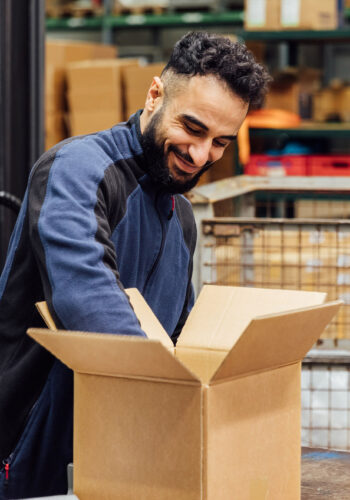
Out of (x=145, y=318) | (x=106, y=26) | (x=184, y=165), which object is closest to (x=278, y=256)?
(x=184, y=165)

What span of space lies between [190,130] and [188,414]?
0.62 metres

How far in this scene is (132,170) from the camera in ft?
5.22

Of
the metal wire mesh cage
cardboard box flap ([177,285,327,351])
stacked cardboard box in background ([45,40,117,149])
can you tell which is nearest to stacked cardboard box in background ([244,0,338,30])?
stacked cardboard box in background ([45,40,117,149])

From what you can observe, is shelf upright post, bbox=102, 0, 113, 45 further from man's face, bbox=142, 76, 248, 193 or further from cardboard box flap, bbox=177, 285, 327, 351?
cardboard box flap, bbox=177, 285, 327, 351

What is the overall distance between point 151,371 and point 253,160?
4336 millimetres

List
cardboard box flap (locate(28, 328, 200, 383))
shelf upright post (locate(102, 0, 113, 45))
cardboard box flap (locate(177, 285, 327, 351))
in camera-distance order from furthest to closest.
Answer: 1. shelf upright post (locate(102, 0, 113, 45))
2. cardboard box flap (locate(177, 285, 327, 351))
3. cardboard box flap (locate(28, 328, 200, 383))

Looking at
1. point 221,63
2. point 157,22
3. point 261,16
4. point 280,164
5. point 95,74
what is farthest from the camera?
point 157,22

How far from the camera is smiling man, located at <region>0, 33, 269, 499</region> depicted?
1375 mm

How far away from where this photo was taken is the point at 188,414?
106cm

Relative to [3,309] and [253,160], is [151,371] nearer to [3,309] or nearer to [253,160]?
[3,309]

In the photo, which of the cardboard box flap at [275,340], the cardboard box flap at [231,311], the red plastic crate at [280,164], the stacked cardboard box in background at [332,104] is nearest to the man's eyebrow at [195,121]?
the cardboard box flap at [231,311]

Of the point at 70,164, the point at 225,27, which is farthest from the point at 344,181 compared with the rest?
the point at 225,27

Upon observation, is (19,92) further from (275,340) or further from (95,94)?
(275,340)

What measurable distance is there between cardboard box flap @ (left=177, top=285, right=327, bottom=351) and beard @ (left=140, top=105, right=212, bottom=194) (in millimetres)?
284
